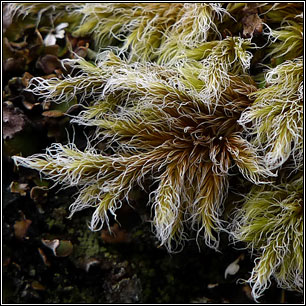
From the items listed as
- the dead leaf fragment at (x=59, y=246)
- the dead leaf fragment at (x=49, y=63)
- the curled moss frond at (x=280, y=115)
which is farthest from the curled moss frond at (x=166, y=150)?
the dead leaf fragment at (x=49, y=63)

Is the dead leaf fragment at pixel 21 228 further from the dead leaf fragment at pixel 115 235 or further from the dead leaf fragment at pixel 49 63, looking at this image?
the dead leaf fragment at pixel 49 63

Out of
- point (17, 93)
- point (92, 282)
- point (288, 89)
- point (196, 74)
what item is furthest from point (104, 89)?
point (92, 282)

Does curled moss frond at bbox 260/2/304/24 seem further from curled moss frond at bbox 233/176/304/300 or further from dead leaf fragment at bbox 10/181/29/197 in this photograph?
dead leaf fragment at bbox 10/181/29/197

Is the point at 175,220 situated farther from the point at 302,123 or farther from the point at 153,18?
the point at 153,18

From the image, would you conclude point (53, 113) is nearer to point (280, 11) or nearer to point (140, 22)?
point (140, 22)

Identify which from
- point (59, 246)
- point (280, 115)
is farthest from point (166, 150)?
point (59, 246)

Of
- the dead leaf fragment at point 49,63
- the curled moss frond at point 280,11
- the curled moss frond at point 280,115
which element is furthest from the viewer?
the dead leaf fragment at point 49,63
